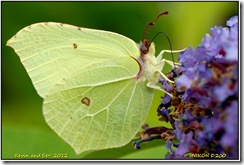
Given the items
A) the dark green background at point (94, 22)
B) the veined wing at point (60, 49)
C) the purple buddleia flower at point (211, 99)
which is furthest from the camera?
the dark green background at point (94, 22)

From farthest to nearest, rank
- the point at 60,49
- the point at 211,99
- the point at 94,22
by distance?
1. the point at 94,22
2. the point at 60,49
3. the point at 211,99

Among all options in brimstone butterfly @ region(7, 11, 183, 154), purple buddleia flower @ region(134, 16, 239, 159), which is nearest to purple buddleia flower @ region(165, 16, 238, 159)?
purple buddleia flower @ region(134, 16, 239, 159)

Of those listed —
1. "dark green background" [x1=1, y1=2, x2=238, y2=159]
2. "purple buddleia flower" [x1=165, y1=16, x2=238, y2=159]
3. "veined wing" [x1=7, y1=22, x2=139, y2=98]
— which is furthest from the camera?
"dark green background" [x1=1, y1=2, x2=238, y2=159]

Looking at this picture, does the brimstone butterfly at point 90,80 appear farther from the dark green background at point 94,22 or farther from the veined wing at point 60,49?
the dark green background at point 94,22

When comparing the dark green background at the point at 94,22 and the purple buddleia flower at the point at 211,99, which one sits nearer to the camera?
the purple buddleia flower at the point at 211,99

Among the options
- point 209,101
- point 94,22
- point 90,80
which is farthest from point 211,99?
point 94,22

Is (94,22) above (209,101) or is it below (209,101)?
above

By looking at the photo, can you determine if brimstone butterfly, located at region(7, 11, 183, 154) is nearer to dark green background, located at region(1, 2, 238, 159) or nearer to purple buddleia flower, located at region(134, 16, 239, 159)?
purple buddleia flower, located at region(134, 16, 239, 159)

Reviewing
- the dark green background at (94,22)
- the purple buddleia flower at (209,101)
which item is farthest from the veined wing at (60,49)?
the dark green background at (94,22)

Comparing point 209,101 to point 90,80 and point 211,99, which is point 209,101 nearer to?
point 211,99
